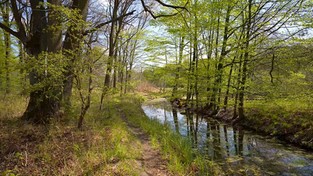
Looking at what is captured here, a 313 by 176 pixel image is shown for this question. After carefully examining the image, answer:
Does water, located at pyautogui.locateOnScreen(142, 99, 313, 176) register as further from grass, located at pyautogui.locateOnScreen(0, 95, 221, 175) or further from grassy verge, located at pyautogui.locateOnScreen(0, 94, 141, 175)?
grassy verge, located at pyautogui.locateOnScreen(0, 94, 141, 175)

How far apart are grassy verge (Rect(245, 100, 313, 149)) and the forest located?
44mm

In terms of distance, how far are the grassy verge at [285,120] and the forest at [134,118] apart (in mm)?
44

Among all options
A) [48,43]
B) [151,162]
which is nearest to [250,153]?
[151,162]

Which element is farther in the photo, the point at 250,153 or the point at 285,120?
the point at 285,120

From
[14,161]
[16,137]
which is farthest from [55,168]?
[16,137]

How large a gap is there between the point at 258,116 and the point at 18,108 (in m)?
10.4

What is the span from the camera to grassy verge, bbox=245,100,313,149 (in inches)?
291

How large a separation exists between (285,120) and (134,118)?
6577 millimetres

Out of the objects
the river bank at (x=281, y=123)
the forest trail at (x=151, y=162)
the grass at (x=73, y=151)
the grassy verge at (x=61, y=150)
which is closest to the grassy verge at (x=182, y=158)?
the grass at (x=73, y=151)

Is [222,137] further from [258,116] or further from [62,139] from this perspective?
[62,139]

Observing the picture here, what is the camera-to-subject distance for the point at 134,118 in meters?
9.66

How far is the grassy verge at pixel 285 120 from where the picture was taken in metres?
7.39

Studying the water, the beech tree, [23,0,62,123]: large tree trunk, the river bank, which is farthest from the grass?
the river bank

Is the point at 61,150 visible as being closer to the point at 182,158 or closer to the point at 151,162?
the point at 151,162
